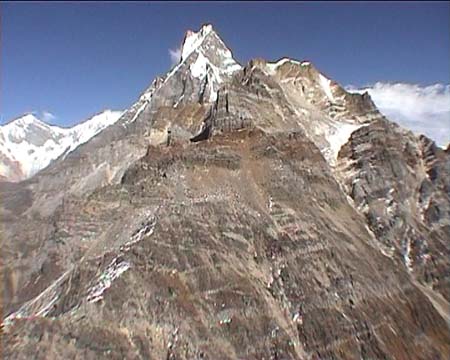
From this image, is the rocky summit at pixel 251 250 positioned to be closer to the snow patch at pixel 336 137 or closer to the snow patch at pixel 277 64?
the snow patch at pixel 336 137

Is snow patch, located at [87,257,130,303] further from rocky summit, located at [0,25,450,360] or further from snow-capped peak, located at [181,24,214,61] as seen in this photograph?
snow-capped peak, located at [181,24,214,61]

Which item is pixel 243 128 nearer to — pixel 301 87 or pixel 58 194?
pixel 301 87

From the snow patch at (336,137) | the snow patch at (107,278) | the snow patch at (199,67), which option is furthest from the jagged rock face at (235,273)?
the snow patch at (199,67)

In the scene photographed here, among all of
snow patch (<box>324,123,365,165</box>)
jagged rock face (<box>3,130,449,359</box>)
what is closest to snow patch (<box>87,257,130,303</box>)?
jagged rock face (<box>3,130,449,359</box>)

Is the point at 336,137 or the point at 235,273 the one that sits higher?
the point at 336,137

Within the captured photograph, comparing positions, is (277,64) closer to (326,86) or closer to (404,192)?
(326,86)

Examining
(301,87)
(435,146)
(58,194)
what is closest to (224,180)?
(435,146)

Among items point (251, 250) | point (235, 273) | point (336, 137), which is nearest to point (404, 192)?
point (336, 137)

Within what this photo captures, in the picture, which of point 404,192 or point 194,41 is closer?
point 404,192
